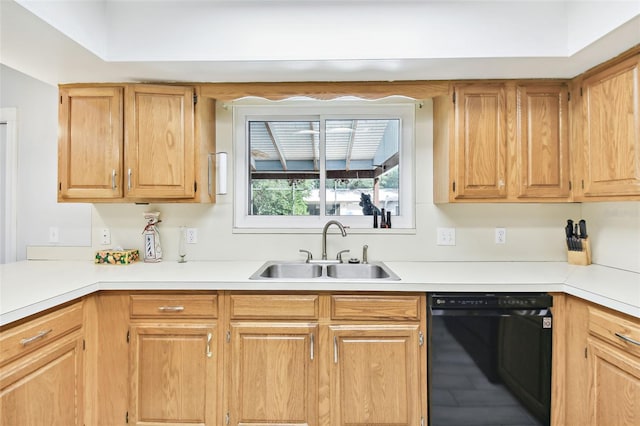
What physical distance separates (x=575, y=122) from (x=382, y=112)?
1.16 m

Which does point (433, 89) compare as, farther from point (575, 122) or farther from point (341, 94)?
point (575, 122)

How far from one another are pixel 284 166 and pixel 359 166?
0.56 m

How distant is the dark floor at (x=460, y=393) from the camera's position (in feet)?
5.53

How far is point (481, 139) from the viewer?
203cm

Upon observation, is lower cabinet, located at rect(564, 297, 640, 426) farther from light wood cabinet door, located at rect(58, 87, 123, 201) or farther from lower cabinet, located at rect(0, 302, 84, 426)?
light wood cabinet door, located at rect(58, 87, 123, 201)

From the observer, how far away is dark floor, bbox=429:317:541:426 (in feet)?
5.53

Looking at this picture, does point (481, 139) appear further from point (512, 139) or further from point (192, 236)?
point (192, 236)

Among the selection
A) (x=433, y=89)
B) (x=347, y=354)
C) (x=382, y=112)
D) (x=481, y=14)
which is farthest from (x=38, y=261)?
(x=481, y=14)

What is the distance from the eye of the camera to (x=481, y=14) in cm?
177

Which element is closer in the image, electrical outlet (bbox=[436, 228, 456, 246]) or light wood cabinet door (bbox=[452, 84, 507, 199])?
light wood cabinet door (bbox=[452, 84, 507, 199])

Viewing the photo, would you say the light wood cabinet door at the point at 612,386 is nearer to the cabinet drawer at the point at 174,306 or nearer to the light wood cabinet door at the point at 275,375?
the light wood cabinet door at the point at 275,375

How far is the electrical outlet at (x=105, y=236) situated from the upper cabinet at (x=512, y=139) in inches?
92.9

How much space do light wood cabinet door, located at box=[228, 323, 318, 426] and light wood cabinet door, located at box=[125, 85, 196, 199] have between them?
3.26 feet

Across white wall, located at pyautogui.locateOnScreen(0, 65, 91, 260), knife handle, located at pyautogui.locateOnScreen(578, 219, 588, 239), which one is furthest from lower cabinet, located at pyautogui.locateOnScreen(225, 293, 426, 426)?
white wall, located at pyautogui.locateOnScreen(0, 65, 91, 260)
